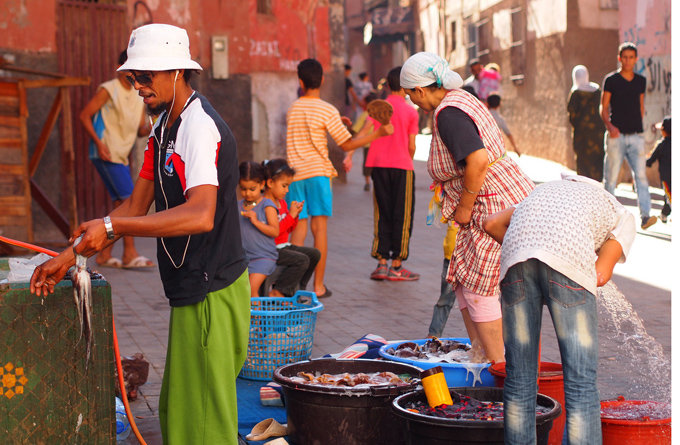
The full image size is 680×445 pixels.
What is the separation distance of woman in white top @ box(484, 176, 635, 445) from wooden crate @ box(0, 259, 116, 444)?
5.04 feet

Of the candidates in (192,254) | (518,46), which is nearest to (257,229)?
(192,254)

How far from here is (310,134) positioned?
8.56m

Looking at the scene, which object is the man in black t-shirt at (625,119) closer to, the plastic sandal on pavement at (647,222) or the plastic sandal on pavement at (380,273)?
the plastic sandal on pavement at (647,222)

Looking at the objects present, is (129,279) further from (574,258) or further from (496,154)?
(574,258)

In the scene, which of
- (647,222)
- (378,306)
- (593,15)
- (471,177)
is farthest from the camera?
(593,15)

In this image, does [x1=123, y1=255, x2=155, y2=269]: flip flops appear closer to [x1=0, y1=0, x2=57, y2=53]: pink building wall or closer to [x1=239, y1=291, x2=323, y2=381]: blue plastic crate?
[x1=0, y1=0, x2=57, y2=53]: pink building wall

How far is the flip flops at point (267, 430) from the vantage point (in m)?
4.93

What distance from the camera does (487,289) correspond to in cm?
521

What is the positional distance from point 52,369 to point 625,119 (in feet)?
34.5

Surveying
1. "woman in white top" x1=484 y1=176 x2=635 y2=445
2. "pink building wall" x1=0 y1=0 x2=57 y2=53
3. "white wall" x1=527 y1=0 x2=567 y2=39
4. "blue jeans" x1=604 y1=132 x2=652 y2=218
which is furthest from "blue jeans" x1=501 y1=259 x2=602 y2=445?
"white wall" x1=527 y1=0 x2=567 y2=39

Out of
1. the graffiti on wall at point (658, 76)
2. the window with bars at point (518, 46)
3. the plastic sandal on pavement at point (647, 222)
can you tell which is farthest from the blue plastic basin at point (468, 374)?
the window with bars at point (518, 46)

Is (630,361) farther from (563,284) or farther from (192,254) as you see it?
(192,254)

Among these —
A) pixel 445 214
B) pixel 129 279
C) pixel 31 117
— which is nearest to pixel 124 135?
pixel 129 279

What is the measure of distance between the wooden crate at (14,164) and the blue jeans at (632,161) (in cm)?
731
